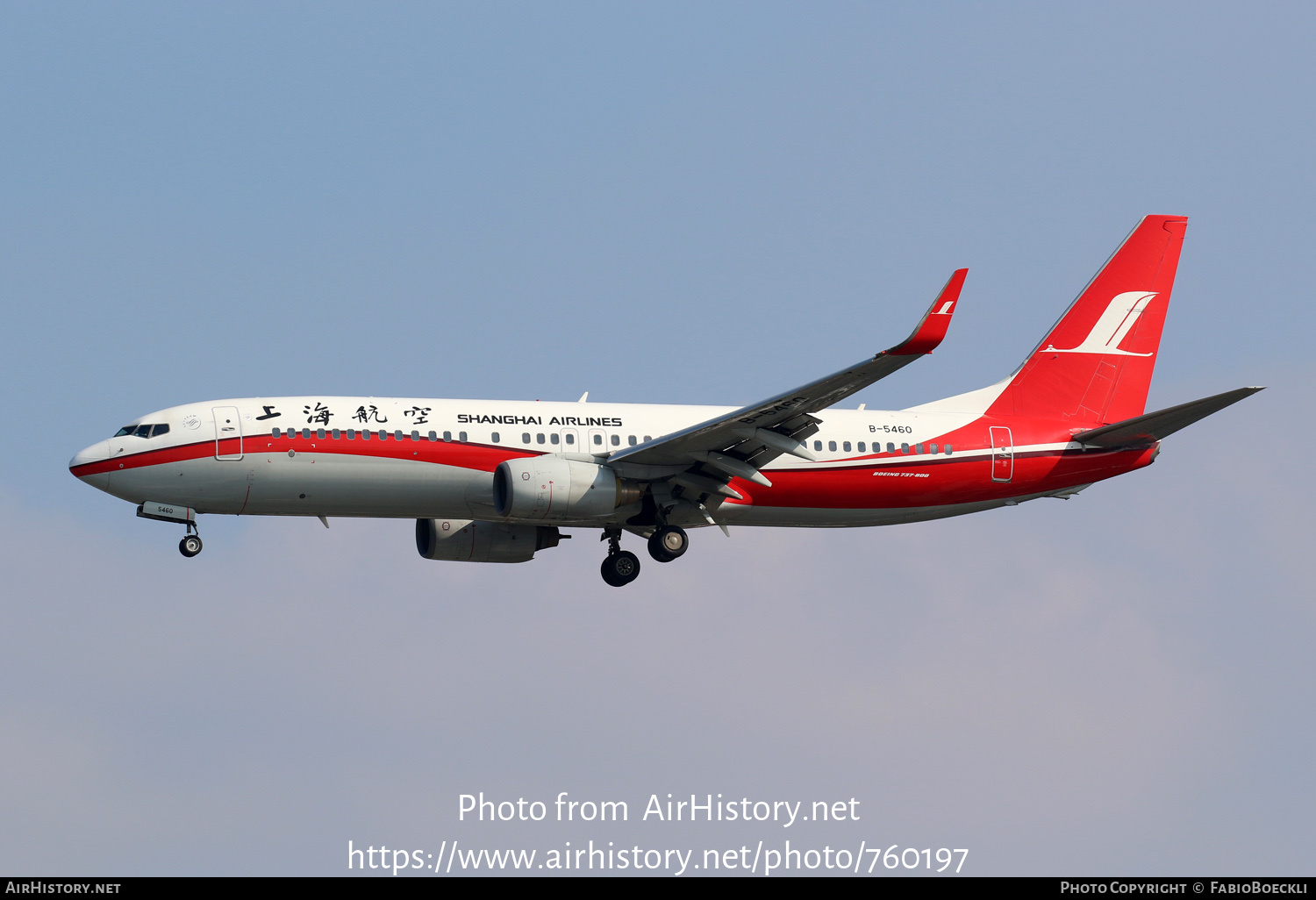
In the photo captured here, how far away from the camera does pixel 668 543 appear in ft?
149

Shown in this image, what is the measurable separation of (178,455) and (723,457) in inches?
540

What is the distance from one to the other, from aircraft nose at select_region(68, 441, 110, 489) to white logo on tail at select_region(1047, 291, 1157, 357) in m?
27.4

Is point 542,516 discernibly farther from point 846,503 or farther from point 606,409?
point 846,503

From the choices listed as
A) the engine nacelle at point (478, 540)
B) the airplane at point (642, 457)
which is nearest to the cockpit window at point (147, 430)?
the airplane at point (642, 457)

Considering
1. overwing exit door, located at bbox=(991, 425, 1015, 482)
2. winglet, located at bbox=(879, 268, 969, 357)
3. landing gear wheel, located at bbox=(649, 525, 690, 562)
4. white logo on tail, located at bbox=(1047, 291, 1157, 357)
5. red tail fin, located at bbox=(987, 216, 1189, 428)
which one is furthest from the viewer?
white logo on tail, located at bbox=(1047, 291, 1157, 357)

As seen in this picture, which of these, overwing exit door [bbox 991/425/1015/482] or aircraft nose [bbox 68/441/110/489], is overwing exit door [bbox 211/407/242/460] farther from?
overwing exit door [bbox 991/425/1015/482]

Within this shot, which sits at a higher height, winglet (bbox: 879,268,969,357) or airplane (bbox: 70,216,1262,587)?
winglet (bbox: 879,268,969,357)

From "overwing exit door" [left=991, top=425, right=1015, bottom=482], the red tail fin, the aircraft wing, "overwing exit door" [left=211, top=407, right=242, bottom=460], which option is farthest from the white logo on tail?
"overwing exit door" [left=211, top=407, right=242, bottom=460]

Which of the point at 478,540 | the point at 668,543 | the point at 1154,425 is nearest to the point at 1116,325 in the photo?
the point at 1154,425

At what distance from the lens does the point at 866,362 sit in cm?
3772

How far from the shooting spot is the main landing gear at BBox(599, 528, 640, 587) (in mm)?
47000

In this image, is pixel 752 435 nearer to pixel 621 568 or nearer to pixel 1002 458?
pixel 621 568

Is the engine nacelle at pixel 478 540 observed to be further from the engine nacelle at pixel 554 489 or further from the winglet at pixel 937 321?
the winglet at pixel 937 321
